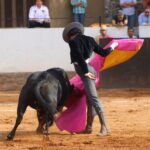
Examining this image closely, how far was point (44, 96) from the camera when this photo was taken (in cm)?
994

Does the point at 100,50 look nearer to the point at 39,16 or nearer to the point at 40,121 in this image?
the point at 40,121

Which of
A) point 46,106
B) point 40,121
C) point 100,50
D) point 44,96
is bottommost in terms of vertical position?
point 40,121

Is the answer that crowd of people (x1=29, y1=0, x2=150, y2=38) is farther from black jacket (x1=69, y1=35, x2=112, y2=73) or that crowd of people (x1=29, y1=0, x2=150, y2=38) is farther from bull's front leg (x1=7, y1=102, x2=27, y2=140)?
bull's front leg (x1=7, y1=102, x2=27, y2=140)

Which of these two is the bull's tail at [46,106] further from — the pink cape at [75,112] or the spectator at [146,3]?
the spectator at [146,3]

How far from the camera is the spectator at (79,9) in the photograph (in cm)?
1906

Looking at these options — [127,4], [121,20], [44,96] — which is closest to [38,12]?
[121,20]

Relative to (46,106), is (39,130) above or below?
below

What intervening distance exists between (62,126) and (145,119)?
6.98ft

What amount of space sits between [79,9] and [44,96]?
9407 mm

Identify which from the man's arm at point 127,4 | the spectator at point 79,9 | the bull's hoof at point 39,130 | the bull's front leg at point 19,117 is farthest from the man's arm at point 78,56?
the spectator at point 79,9

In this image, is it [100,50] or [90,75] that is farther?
[100,50]

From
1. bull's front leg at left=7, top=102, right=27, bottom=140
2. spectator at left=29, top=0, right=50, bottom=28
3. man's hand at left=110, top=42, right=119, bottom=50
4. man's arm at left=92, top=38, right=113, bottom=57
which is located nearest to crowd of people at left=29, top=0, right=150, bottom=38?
spectator at left=29, top=0, right=50, bottom=28

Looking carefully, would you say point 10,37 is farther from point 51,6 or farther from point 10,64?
point 51,6

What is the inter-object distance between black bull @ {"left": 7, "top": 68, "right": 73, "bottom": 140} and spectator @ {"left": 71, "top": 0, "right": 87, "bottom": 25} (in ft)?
29.0
